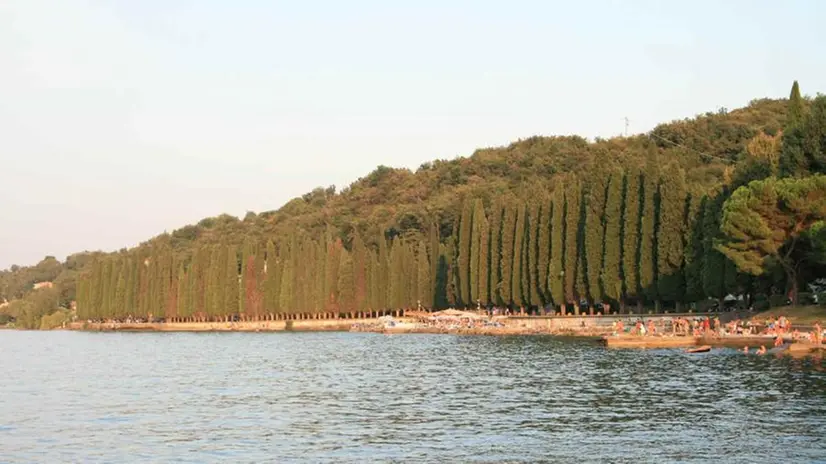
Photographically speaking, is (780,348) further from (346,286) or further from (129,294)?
(129,294)

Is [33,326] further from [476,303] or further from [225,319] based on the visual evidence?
[476,303]

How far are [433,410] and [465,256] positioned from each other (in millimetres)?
63521

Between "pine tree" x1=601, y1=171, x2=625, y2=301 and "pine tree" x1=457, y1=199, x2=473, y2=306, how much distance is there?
831 inches

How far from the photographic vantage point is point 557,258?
8212 cm

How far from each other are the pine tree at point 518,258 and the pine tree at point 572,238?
21.5 feet

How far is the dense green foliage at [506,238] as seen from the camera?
70875mm

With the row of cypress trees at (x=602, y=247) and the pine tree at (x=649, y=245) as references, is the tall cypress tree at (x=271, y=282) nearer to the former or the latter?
the row of cypress trees at (x=602, y=247)

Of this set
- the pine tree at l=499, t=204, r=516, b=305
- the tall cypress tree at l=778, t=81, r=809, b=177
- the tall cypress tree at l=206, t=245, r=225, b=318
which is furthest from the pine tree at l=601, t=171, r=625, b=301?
the tall cypress tree at l=206, t=245, r=225, b=318

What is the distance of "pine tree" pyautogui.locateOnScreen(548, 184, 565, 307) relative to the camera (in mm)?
82062

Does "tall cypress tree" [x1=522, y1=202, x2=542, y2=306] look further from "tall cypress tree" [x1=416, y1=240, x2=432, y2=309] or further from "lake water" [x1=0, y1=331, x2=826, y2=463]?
"lake water" [x1=0, y1=331, x2=826, y2=463]

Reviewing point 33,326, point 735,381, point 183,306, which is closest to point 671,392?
point 735,381

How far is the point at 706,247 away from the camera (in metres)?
66.2

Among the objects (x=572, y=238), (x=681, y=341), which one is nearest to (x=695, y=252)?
(x=681, y=341)

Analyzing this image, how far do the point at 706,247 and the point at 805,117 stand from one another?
413 inches
